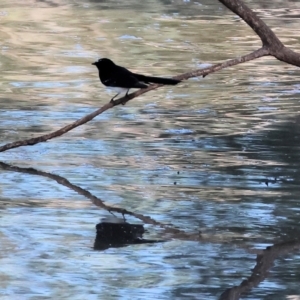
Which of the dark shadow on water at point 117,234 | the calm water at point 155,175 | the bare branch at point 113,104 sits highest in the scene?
the bare branch at point 113,104

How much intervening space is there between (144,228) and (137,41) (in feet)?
25.6

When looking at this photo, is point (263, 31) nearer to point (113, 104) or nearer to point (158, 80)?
point (158, 80)

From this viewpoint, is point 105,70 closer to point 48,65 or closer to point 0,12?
point 48,65

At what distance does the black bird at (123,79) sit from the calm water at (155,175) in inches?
22.6

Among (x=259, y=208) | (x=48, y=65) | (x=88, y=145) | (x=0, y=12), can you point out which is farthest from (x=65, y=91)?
(x=0, y=12)

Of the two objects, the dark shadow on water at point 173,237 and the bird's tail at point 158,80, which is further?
the bird's tail at point 158,80

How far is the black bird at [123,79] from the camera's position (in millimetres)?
6582

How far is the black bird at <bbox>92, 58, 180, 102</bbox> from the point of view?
6.58m

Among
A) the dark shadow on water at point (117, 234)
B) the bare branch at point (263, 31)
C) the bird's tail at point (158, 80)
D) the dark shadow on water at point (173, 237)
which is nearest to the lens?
the dark shadow on water at point (173, 237)

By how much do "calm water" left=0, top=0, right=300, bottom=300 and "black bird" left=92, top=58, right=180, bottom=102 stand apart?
574 mm

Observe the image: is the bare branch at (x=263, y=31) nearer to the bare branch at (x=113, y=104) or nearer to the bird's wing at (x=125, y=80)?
the bare branch at (x=113, y=104)

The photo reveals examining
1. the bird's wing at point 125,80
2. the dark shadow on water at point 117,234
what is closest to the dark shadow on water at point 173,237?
the dark shadow on water at point 117,234

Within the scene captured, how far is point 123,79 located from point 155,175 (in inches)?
29.9

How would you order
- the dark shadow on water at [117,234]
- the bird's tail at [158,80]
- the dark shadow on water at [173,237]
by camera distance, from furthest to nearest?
1. the bird's tail at [158,80]
2. the dark shadow on water at [117,234]
3. the dark shadow on water at [173,237]
